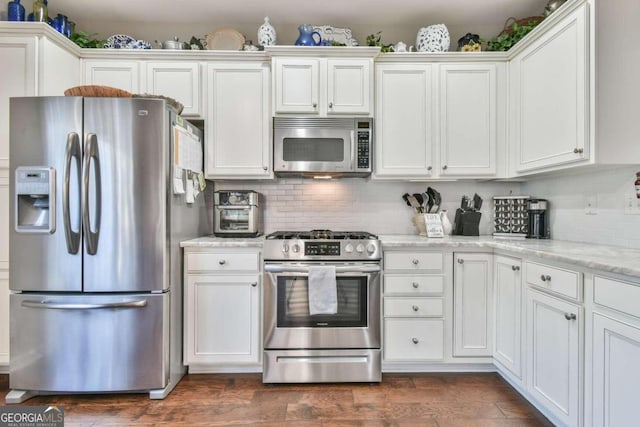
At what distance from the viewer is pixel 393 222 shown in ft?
9.70

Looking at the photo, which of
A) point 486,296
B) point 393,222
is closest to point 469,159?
point 393,222

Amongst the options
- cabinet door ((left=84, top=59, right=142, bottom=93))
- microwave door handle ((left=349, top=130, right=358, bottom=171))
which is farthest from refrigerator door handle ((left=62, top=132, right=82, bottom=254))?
microwave door handle ((left=349, top=130, right=358, bottom=171))

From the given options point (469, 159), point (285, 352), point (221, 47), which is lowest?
point (285, 352)

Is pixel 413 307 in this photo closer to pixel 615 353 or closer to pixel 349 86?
pixel 615 353

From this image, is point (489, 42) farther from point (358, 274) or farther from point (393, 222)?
point (358, 274)

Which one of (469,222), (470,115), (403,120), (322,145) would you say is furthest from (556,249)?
(322,145)

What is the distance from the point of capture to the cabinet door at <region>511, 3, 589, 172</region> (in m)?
1.85

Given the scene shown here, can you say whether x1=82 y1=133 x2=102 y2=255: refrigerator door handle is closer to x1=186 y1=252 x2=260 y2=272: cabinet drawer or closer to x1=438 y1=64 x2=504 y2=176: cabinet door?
x1=186 y1=252 x2=260 y2=272: cabinet drawer

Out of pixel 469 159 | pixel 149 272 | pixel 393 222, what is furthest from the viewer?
pixel 393 222

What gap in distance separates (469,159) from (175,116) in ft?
7.05

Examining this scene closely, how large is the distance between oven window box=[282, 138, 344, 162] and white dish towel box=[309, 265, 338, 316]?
0.87 metres

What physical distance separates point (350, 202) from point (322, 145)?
615 mm

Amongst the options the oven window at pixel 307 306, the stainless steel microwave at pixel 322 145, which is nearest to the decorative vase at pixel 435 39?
the stainless steel microwave at pixel 322 145

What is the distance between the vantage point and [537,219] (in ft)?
8.16
